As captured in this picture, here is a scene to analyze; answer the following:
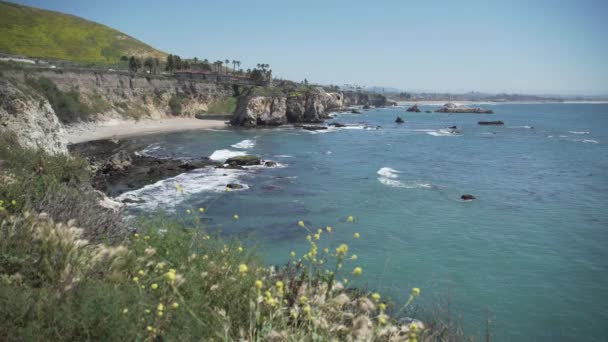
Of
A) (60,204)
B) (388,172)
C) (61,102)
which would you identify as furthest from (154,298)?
(61,102)

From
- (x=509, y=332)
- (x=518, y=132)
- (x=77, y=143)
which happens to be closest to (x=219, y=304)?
(x=509, y=332)

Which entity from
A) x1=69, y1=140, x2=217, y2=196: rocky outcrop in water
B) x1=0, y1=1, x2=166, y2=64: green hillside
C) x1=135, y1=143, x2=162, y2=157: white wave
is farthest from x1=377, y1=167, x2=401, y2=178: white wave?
x1=0, y1=1, x2=166, y2=64: green hillside

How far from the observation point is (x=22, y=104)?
100 ft

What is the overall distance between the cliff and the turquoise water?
9.86m

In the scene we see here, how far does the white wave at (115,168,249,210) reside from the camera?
3077cm

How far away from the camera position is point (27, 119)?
99.0 feet

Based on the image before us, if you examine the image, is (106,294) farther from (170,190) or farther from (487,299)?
(170,190)

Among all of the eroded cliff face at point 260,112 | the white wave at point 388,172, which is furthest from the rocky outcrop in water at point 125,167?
the eroded cliff face at point 260,112

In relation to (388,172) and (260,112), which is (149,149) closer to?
(388,172)

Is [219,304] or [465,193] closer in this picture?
[219,304]

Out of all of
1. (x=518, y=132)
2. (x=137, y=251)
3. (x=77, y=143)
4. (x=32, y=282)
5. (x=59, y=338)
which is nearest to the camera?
(x=59, y=338)

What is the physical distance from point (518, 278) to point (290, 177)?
84.7 ft

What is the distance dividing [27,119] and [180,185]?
12.1m

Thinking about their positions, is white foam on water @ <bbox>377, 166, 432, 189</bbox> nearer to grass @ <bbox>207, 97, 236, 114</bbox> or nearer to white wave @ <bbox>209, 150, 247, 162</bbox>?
white wave @ <bbox>209, 150, 247, 162</bbox>
